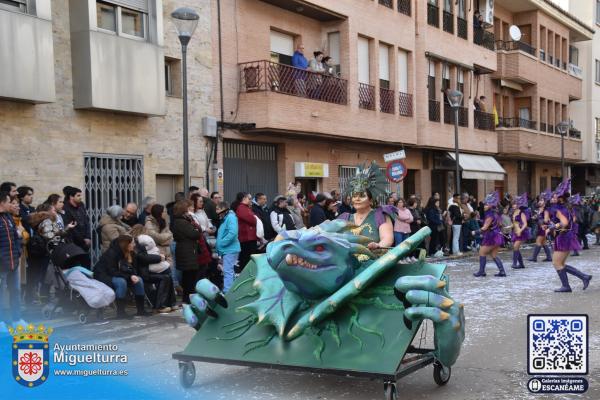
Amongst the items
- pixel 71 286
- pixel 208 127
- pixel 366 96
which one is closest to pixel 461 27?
pixel 366 96

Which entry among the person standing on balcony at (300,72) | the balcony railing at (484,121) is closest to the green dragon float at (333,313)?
the person standing on balcony at (300,72)

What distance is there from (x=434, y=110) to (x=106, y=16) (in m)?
14.8

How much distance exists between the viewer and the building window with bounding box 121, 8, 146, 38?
1588 centimetres

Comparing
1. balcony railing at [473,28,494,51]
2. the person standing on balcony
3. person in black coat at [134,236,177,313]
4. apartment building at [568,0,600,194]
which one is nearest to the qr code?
person in black coat at [134,236,177,313]

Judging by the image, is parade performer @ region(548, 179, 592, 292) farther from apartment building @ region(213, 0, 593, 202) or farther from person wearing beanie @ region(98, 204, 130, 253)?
apartment building @ region(213, 0, 593, 202)

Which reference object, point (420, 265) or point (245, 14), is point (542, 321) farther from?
point (245, 14)

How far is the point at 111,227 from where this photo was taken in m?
11.7

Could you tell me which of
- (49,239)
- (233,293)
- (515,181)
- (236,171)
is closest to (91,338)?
(49,239)

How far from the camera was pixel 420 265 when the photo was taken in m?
6.59

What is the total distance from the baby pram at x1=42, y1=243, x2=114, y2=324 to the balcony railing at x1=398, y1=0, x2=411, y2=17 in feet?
57.1

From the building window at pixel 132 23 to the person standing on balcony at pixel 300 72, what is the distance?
500 centimetres

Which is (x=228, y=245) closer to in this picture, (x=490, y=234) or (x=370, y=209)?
(x=370, y=209)

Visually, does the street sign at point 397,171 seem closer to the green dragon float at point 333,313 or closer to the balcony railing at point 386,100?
the balcony railing at point 386,100

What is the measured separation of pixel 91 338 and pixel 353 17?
15.4m
